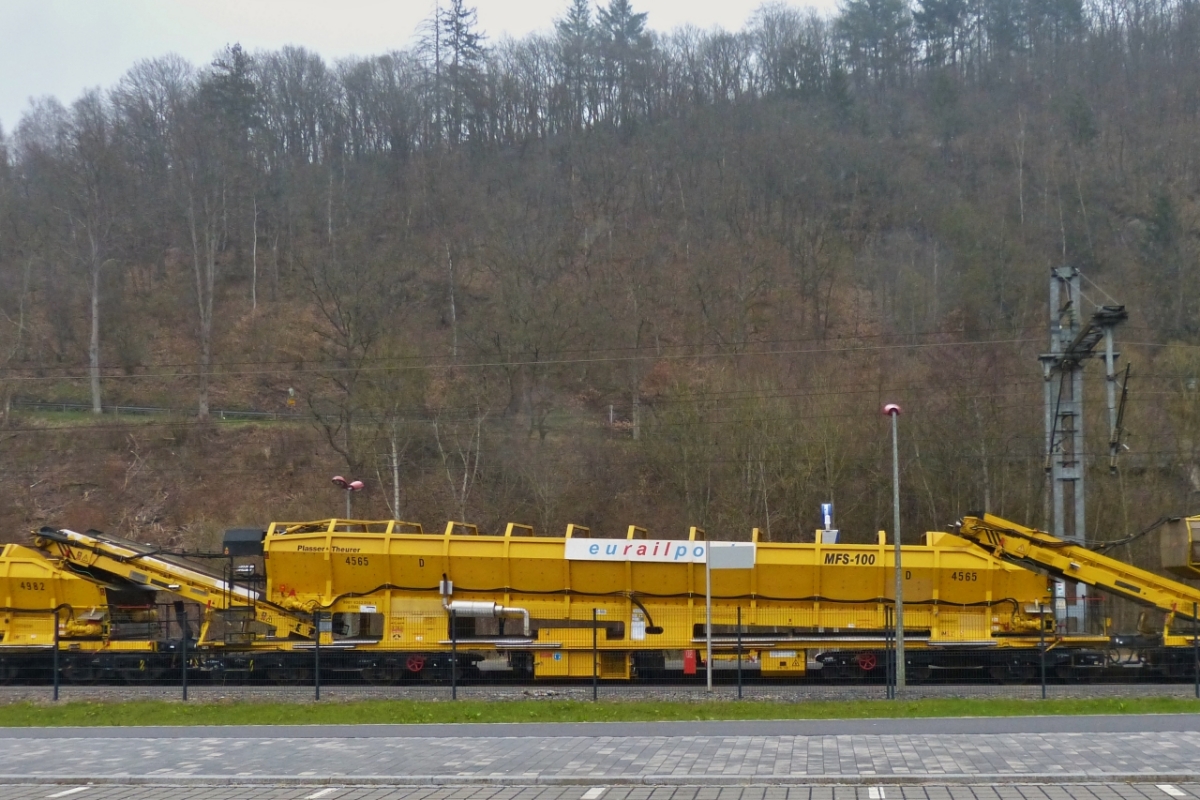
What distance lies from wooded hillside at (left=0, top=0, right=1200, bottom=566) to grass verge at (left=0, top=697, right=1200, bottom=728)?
1027 inches

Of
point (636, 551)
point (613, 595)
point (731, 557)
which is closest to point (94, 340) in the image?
point (613, 595)

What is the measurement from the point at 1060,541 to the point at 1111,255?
4781 cm

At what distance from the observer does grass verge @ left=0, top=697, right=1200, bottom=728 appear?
18.1 metres

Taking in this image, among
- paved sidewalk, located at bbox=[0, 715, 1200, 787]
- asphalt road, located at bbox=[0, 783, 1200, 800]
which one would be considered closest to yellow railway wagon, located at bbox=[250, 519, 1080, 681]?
paved sidewalk, located at bbox=[0, 715, 1200, 787]

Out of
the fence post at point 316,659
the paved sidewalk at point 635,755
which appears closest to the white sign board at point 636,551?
the fence post at point 316,659

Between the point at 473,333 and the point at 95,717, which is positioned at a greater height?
the point at 473,333

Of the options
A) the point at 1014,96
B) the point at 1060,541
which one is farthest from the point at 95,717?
the point at 1014,96

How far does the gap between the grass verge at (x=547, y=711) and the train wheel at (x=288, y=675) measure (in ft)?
17.5

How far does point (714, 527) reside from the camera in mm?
46906

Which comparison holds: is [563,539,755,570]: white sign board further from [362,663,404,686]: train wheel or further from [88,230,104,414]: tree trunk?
[88,230,104,414]: tree trunk

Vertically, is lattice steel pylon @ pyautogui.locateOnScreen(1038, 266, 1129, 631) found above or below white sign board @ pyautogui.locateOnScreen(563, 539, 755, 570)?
above

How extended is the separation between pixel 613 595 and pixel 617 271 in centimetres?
4222

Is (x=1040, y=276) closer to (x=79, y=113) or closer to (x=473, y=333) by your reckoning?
(x=473, y=333)

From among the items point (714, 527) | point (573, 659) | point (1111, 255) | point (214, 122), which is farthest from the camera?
point (214, 122)
